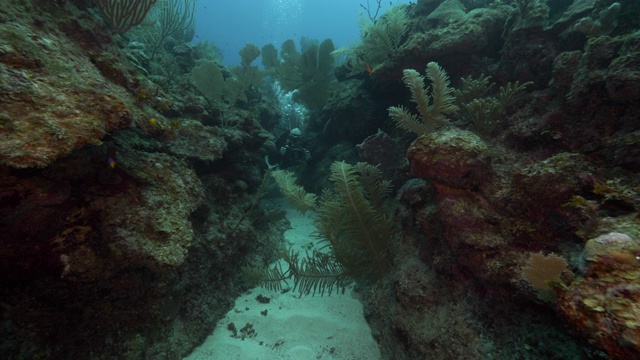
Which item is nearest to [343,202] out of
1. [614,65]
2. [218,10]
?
[614,65]

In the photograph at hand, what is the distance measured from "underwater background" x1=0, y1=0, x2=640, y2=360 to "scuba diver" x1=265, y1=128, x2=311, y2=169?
9.79 feet

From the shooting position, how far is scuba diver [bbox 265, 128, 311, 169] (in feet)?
25.6

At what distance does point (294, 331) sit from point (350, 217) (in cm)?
154

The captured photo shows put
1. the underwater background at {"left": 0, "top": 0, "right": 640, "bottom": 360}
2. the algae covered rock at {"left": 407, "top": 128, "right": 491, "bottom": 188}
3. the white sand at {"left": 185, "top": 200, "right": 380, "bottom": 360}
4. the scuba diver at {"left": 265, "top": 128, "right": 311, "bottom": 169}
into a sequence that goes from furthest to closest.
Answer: the scuba diver at {"left": 265, "top": 128, "right": 311, "bottom": 169}
the white sand at {"left": 185, "top": 200, "right": 380, "bottom": 360}
the algae covered rock at {"left": 407, "top": 128, "right": 491, "bottom": 188}
the underwater background at {"left": 0, "top": 0, "right": 640, "bottom": 360}

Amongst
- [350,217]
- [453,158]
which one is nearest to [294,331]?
[350,217]

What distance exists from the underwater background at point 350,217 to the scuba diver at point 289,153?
9.79 ft

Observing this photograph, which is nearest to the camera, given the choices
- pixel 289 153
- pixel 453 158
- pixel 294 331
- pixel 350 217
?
pixel 453 158

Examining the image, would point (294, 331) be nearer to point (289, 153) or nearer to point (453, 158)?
point (453, 158)

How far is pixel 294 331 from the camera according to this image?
3646 millimetres

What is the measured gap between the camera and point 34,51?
2191mm

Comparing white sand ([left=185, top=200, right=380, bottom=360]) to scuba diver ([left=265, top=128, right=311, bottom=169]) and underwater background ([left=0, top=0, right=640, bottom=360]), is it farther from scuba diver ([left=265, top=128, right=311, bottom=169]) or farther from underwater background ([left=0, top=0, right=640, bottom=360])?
scuba diver ([left=265, top=128, right=311, bottom=169])

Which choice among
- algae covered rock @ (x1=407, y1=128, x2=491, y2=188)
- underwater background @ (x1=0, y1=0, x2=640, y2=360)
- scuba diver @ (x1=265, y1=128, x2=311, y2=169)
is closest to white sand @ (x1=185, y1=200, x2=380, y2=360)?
underwater background @ (x1=0, y1=0, x2=640, y2=360)

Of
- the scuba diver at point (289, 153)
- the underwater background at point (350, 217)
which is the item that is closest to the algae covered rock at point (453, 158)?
the underwater background at point (350, 217)

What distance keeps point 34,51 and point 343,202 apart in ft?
10.5
